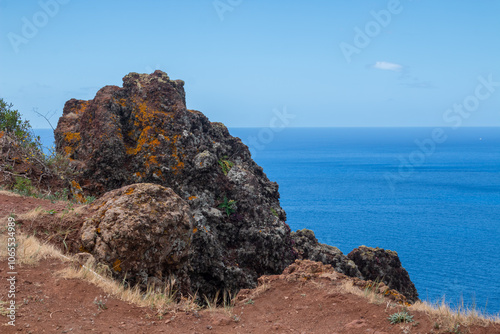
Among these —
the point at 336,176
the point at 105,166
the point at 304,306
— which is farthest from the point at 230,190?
the point at 336,176

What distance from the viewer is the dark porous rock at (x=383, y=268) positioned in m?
21.4

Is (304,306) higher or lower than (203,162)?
lower

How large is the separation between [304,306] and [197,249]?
6714 mm

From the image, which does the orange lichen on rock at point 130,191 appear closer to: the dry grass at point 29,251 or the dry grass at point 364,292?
the dry grass at point 29,251

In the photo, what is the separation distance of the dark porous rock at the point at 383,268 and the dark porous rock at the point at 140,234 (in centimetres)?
1344

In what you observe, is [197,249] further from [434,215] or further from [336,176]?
[336,176]

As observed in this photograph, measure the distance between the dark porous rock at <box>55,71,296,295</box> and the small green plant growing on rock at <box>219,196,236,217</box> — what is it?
0.13 ft

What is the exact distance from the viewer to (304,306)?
343 inches

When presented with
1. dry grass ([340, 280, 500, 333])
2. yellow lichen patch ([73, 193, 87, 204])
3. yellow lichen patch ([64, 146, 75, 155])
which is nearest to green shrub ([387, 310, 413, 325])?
dry grass ([340, 280, 500, 333])

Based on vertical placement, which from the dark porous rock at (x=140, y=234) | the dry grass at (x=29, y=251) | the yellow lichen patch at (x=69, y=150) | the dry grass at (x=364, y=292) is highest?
the yellow lichen patch at (x=69, y=150)

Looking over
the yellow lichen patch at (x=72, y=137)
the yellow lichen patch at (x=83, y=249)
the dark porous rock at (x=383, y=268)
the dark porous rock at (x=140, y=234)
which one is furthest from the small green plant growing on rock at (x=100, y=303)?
the dark porous rock at (x=383, y=268)

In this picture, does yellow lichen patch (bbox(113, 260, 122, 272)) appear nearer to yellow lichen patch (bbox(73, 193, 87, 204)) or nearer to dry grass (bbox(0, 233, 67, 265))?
dry grass (bbox(0, 233, 67, 265))

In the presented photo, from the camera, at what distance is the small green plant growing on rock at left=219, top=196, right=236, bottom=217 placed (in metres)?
16.5

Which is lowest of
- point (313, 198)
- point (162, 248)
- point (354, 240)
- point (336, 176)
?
point (162, 248)
